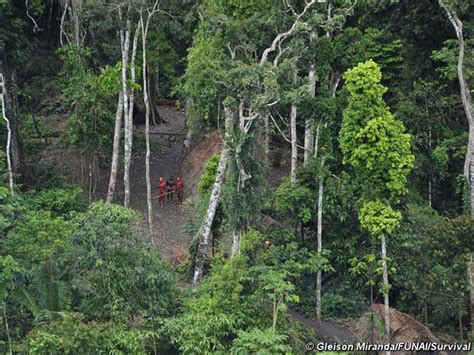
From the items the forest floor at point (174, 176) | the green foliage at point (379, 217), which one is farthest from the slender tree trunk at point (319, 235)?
the green foliage at point (379, 217)

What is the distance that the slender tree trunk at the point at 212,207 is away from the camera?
60.6 feet

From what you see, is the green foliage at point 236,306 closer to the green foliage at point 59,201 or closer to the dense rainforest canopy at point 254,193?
the dense rainforest canopy at point 254,193

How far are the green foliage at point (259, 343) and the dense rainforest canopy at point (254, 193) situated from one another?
0.16 ft

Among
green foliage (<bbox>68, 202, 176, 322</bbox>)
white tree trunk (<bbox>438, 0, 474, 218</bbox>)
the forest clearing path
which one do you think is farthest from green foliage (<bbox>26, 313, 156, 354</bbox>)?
white tree trunk (<bbox>438, 0, 474, 218</bbox>)

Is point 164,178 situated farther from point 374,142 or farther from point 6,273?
point 374,142

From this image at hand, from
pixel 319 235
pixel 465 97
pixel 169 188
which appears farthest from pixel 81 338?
pixel 169 188

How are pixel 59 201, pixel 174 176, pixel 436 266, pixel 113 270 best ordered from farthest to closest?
1. pixel 174 176
2. pixel 59 201
3. pixel 436 266
4. pixel 113 270

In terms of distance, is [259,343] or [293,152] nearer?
[259,343]

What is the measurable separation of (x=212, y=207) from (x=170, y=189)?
9457 mm

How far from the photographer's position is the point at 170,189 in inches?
1102

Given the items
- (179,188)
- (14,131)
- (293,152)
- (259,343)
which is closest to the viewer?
(259,343)

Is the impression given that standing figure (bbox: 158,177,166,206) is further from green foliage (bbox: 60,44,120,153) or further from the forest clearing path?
green foliage (bbox: 60,44,120,153)

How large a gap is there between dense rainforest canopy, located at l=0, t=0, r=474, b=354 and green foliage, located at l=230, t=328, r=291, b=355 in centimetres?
5

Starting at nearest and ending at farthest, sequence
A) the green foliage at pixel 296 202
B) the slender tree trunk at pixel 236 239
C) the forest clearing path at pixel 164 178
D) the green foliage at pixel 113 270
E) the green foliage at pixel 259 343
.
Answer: the green foliage at pixel 259 343
the green foliage at pixel 113 270
the slender tree trunk at pixel 236 239
the green foliage at pixel 296 202
the forest clearing path at pixel 164 178
